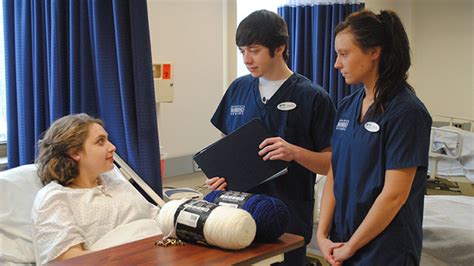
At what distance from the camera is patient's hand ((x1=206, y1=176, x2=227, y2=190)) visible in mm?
1711

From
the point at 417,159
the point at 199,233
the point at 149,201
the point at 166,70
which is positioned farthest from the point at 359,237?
the point at 166,70

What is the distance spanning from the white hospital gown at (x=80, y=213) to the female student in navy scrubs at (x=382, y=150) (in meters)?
0.79

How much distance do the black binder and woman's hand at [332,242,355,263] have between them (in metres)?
0.34

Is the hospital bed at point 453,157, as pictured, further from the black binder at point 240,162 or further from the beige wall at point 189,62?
the black binder at point 240,162

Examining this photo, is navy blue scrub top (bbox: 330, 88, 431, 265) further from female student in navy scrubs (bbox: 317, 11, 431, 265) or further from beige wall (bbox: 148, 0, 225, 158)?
beige wall (bbox: 148, 0, 225, 158)

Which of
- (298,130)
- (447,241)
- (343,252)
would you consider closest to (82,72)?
(298,130)

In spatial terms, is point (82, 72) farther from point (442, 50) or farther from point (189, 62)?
point (442, 50)

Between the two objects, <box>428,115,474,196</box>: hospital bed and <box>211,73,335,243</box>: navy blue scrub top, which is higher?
<box>211,73,335,243</box>: navy blue scrub top

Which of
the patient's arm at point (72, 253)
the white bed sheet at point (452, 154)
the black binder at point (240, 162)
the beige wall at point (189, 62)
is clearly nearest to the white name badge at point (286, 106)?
the black binder at point (240, 162)

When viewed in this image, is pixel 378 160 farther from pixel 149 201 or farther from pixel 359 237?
pixel 149 201

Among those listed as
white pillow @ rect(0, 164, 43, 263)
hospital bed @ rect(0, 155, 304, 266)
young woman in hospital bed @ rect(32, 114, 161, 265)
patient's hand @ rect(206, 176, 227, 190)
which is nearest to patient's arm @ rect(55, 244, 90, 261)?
young woman in hospital bed @ rect(32, 114, 161, 265)

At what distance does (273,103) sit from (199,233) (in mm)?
768

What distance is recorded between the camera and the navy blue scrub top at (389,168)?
141 cm

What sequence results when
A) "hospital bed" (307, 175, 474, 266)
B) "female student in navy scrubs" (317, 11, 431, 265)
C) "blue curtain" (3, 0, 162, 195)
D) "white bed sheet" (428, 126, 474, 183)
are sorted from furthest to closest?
"white bed sheet" (428, 126, 474, 183), "hospital bed" (307, 175, 474, 266), "blue curtain" (3, 0, 162, 195), "female student in navy scrubs" (317, 11, 431, 265)
